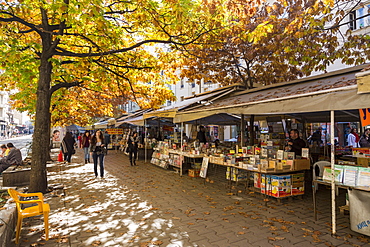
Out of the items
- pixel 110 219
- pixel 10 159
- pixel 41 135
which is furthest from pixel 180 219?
pixel 10 159

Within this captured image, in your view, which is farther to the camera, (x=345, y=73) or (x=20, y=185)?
(x=20, y=185)

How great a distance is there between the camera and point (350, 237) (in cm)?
412

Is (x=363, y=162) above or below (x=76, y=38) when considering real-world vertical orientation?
below

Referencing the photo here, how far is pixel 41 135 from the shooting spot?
6.94 metres

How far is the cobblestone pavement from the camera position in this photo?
4.08m

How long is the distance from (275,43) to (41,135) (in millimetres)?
9101

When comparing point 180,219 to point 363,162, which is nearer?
point 180,219

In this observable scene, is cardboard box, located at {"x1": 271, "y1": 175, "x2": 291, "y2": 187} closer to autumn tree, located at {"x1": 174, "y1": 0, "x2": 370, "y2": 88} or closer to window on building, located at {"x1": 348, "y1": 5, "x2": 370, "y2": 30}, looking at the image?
autumn tree, located at {"x1": 174, "y1": 0, "x2": 370, "y2": 88}

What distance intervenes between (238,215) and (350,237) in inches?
79.3

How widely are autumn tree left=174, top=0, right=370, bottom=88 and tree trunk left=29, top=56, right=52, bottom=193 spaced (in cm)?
429

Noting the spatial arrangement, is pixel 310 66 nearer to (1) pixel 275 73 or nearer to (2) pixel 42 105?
(1) pixel 275 73

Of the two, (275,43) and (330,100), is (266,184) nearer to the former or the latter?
(330,100)

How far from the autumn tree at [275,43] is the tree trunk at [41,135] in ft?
14.1

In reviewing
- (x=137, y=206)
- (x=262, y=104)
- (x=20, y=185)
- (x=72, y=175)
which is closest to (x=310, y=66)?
(x=262, y=104)
